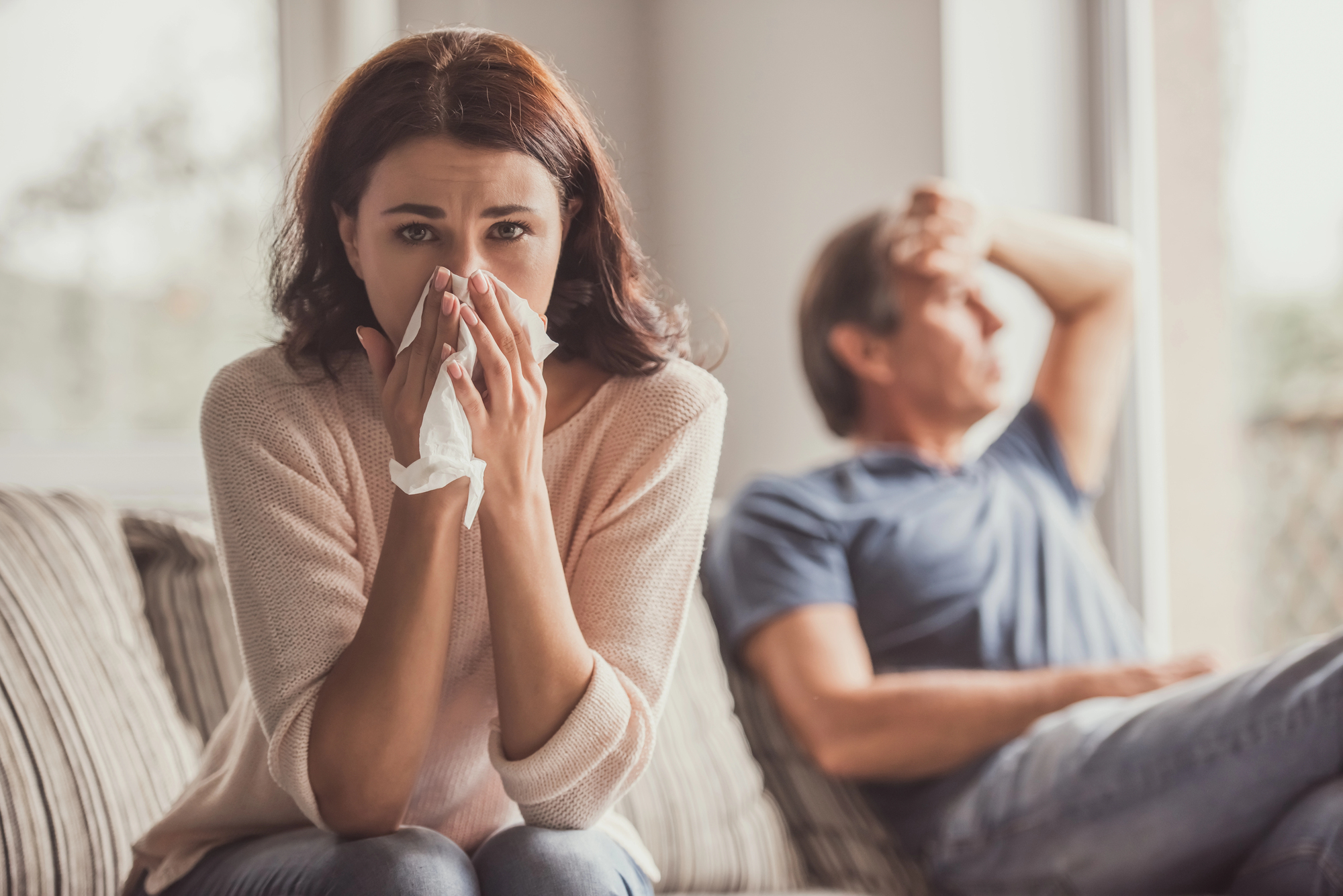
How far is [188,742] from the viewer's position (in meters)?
0.90

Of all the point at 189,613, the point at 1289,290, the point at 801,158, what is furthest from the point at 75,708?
the point at 1289,290

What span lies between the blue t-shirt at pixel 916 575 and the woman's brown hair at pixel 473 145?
0.62 m

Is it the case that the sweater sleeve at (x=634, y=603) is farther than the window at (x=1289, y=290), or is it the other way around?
the window at (x=1289, y=290)

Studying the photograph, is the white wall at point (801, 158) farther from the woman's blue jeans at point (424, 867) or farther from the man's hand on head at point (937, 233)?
the woman's blue jeans at point (424, 867)

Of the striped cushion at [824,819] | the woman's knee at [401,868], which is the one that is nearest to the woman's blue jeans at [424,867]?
the woman's knee at [401,868]

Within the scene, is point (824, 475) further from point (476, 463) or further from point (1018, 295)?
point (476, 463)

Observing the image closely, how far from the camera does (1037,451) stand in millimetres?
1417

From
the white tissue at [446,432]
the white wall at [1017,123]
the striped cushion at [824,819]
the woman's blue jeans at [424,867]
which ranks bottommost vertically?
the striped cushion at [824,819]

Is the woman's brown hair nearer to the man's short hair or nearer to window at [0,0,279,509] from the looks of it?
the man's short hair

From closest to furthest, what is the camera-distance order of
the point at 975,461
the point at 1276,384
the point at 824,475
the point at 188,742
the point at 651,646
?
1. the point at 651,646
2. the point at 188,742
3. the point at 824,475
4. the point at 975,461
5. the point at 1276,384

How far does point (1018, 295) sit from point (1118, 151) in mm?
305

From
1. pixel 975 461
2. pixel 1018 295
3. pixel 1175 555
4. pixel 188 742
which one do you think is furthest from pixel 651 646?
pixel 1175 555

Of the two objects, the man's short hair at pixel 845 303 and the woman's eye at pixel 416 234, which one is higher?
the woman's eye at pixel 416 234

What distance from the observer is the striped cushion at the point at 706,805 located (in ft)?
3.37
